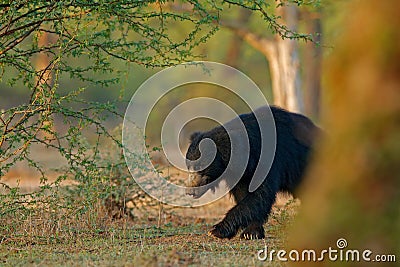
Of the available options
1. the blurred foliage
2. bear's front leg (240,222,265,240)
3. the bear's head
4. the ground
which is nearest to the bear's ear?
the bear's head

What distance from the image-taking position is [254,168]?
9.70 metres

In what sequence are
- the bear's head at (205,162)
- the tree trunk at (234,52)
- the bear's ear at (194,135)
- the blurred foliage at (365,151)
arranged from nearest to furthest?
the blurred foliage at (365,151) → the bear's head at (205,162) → the bear's ear at (194,135) → the tree trunk at (234,52)

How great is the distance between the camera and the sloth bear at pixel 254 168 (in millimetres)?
9516

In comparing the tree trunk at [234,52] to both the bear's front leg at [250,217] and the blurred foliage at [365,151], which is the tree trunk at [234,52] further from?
the blurred foliage at [365,151]

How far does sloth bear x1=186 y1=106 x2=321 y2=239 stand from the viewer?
9516 millimetres

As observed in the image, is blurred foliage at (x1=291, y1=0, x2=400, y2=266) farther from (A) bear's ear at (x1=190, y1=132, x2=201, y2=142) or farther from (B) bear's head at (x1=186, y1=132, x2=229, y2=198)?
(A) bear's ear at (x1=190, y1=132, x2=201, y2=142)

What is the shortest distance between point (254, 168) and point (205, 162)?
612 mm

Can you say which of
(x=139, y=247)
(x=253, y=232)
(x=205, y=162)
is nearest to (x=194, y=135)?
(x=205, y=162)

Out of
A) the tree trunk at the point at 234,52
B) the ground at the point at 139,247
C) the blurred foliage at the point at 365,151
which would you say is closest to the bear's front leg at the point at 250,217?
the ground at the point at 139,247

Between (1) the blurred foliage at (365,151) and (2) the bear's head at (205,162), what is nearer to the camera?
(1) the blurred foliage at (365,151)

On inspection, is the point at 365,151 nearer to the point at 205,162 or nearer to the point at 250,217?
the point at 250,217

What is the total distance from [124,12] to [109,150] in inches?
128

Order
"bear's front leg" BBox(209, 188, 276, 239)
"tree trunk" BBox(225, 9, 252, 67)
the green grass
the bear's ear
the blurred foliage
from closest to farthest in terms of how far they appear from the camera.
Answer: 1. the blurred foliage
2. the green grass
3. "bear's front leg" BBox(209, 188, 276, 239)
4. the bear's ear
5. "tree trunk" BBox(225, 9, 252, 67)

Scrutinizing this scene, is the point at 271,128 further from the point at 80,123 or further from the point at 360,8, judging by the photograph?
the point at 360,8
